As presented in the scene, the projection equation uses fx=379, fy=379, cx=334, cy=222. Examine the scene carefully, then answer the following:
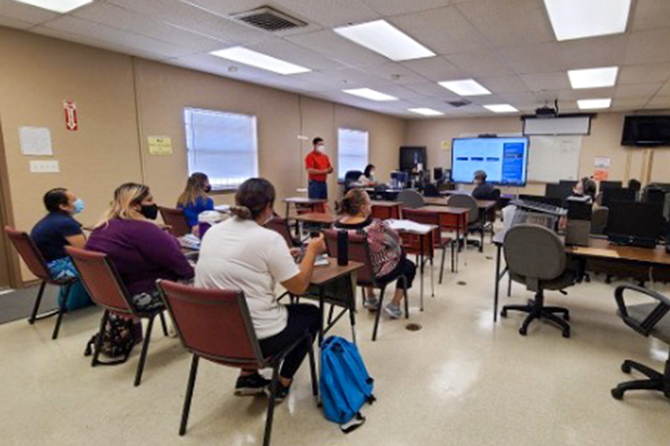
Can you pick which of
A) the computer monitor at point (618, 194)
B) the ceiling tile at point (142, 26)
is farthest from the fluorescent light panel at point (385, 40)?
the computer monitor at point (618, 194)

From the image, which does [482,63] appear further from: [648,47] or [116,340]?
[116,340]

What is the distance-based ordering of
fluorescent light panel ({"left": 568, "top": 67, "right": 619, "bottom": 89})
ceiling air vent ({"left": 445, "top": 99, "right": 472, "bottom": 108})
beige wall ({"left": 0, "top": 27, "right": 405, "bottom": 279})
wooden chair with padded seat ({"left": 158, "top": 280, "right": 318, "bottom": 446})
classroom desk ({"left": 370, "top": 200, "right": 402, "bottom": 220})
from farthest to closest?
1. ceiling air vent ({"left": 445, "top": 99, "right": 472, "bottom": 108})
2. classroom desk ({"left": 370, "top": 200, "right": 402, "bottom": 220})
3. fluorescent light panel ({"left": 568, "top": 67, "right": 619, "bottom": 89})
4. beige wall ({"left": 0, "top": 27, "right": 405, "bottom": 279})
5. wooden chair with padded seat ({"left": 158, "top": 280, "right": 318, "bottom": 446})

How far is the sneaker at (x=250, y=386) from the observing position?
224 centimetres

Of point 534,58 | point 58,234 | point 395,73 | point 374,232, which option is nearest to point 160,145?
point 58,234

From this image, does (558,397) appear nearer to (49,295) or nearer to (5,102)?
(49,295)

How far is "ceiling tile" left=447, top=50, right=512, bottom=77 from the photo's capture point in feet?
14.5

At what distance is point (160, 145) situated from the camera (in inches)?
198

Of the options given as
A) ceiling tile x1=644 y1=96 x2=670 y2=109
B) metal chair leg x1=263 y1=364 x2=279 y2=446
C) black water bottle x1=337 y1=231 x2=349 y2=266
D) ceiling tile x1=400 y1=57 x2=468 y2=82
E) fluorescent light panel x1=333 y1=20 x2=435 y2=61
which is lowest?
metal chair leg x1=263 y1=364 x2=279 y2=446

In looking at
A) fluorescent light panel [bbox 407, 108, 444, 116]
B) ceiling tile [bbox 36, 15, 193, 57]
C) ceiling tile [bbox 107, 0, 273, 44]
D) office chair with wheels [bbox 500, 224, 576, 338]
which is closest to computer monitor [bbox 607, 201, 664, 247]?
office chair with wheels [bbox 500, 224, 576, 338]

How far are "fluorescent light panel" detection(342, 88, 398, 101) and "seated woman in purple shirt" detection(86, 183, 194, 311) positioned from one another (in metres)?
5.01

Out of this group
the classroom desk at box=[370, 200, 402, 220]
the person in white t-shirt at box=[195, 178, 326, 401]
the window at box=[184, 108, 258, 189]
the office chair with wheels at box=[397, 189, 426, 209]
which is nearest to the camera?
the person in white t-shirt at box=[195, 178, 326, 401]

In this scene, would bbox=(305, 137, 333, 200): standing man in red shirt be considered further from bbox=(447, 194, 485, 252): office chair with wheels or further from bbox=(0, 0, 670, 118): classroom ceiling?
bbox=(447, 194, 485, 252): office chair with wheels

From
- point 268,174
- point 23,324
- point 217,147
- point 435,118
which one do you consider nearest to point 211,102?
point 217,147

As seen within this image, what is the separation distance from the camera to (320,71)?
17.4 feet
